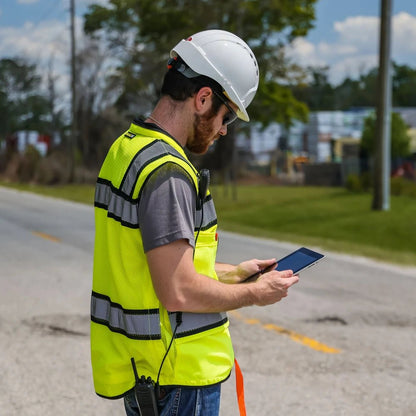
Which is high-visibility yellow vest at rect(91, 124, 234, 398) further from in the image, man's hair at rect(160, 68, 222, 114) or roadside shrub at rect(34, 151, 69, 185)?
roadside shrub at rect(34, 151, 69, 185)

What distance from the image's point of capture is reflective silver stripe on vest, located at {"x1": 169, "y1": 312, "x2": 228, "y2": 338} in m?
2.08

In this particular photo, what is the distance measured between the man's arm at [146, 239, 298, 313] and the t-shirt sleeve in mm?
29

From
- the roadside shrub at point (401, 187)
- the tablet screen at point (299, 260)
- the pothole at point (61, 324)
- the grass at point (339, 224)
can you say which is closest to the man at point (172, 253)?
the tablet screen at point (299, 260)

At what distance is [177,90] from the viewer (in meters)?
2.08

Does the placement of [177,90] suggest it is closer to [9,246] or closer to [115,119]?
[9,246]

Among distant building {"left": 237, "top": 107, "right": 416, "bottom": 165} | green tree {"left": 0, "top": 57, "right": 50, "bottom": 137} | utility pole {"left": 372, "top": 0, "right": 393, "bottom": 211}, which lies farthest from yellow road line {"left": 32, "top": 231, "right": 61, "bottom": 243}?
green tree {"left": 0, "top": 57, "right": 50, "bottom": 137}

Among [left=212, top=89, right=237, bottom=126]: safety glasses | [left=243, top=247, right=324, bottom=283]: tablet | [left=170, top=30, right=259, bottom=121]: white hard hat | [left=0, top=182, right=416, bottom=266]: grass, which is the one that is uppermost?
[left=170, top=30, right=259, bottom=121]: white hard hat

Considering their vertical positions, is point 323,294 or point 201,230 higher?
point 201,230

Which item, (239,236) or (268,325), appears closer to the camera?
(268,325)

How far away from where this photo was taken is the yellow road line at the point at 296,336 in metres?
6.04

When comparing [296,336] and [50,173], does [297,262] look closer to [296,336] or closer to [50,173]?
[296,336]

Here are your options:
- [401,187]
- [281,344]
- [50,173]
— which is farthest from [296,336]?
[50,173]

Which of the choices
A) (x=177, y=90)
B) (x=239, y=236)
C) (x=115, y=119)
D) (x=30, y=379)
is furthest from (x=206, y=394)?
(x=115, y=119)

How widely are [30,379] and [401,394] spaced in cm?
274
